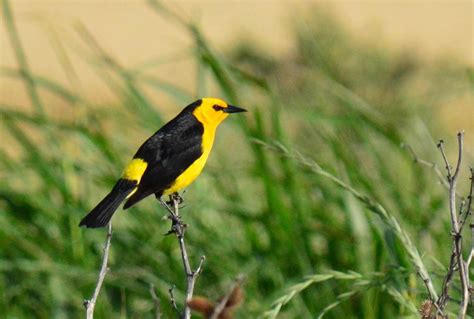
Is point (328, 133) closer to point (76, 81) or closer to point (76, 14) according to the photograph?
point (76, 81)

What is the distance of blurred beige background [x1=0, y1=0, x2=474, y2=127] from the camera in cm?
2373

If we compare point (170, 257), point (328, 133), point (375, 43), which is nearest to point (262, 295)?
point (170, 257)

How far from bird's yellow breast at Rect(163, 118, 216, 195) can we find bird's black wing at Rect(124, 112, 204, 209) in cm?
1

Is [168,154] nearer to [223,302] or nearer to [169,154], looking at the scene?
[169,154]

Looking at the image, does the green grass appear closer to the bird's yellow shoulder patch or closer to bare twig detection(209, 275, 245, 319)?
the bird's yellow shoulder patch

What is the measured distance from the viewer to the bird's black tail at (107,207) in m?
2.76

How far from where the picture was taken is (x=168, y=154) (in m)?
2.94

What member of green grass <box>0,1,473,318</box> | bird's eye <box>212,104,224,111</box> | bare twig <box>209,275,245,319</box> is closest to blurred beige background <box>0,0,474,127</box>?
green grass <box>0,1,473,318</box>

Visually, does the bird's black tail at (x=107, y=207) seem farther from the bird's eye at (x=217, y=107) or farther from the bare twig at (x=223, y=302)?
the bare twig at (x=223, y=302)

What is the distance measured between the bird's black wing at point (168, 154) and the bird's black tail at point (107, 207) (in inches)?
1.8

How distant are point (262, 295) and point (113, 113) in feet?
3.80

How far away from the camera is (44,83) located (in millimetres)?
5055

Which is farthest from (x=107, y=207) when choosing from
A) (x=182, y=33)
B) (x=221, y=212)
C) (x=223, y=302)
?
(x=182, y=33)

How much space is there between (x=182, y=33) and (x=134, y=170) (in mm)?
21577
